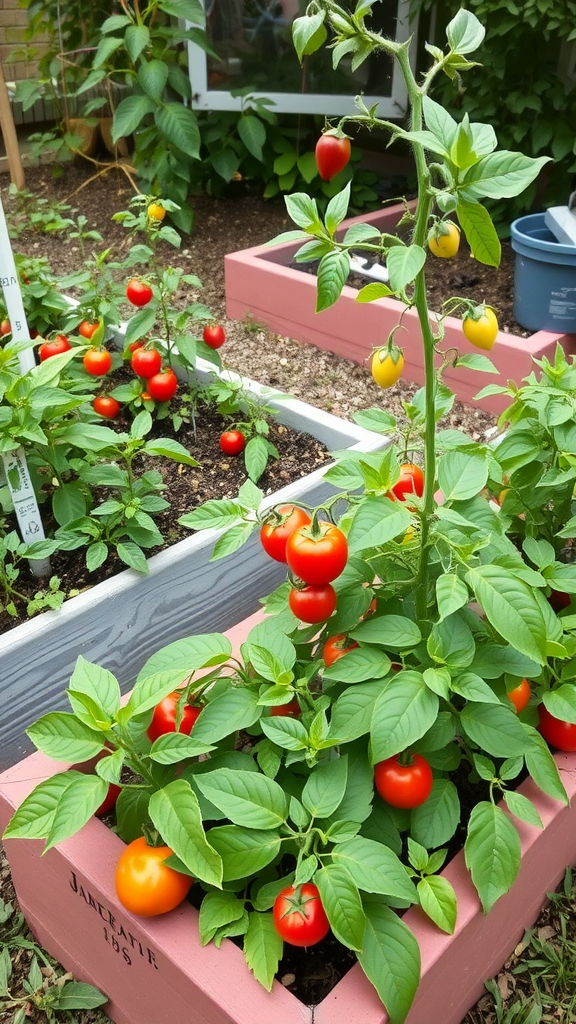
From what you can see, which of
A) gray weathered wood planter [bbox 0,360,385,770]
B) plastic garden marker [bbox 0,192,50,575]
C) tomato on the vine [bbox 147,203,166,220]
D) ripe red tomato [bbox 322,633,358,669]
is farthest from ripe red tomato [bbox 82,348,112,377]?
ripe red tomato [bbox 322,633,358,669]

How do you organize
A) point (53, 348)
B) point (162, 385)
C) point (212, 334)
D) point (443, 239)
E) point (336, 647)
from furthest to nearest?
1. point (212, 334)
2. point (162, 385)
3. point (53, 348)
4. point (336, 647)
5. point (443, 239)

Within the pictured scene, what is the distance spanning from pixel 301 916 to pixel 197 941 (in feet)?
0.55

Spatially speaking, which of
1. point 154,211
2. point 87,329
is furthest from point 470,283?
point 87,329

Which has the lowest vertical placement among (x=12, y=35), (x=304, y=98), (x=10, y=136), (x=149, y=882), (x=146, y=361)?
(x=149, y=882)

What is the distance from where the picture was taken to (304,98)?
4016 mm

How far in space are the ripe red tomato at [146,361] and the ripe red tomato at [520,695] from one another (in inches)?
54.6

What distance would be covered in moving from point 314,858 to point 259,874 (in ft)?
0.62

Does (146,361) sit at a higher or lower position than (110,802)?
higher

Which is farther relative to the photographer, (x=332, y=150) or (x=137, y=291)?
(x=137, y=291)

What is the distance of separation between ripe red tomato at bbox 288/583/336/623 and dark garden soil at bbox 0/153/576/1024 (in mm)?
486

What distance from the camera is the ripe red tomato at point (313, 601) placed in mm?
1022

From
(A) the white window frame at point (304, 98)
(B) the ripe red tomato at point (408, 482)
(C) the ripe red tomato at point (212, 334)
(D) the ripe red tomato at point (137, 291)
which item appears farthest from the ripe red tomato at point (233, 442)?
(A) the white window frame at point (304, 98)

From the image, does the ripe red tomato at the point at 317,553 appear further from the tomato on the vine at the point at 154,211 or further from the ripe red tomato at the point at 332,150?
the tomato on the vine at the point at 154,211

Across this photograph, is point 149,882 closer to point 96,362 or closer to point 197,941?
point 197,941
